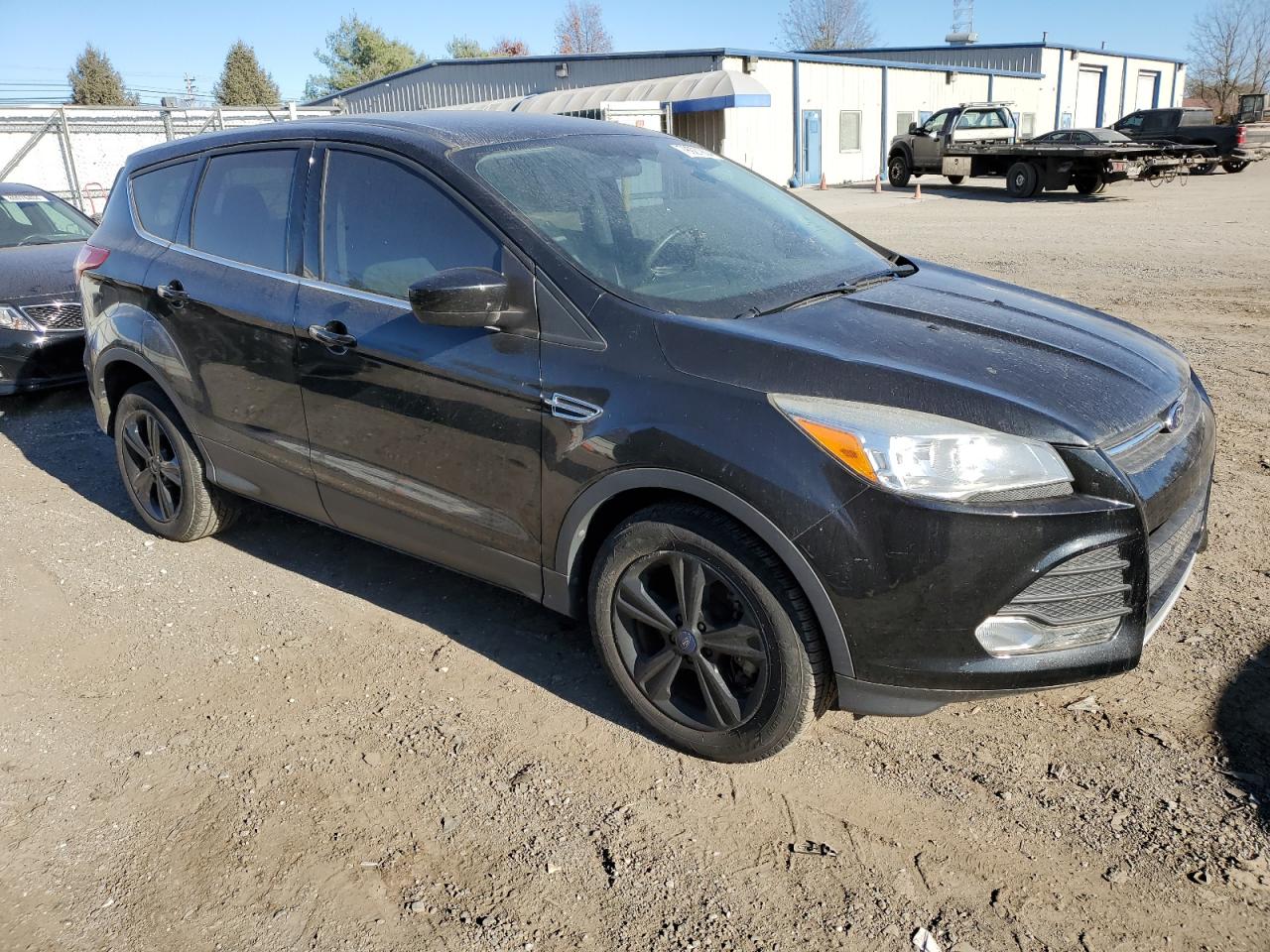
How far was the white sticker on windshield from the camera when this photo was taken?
415 cm

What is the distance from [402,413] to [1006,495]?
1995 millimetres

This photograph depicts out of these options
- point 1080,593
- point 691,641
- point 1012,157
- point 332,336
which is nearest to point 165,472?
point 332,336

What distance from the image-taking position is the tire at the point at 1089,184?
69.5 ft

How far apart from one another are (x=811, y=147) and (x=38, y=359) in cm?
2861

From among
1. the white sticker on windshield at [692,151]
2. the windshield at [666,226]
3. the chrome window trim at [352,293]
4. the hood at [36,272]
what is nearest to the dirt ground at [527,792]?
the chrome window trim at [352,293]

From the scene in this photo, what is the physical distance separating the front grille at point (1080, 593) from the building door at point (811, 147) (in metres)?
31.4

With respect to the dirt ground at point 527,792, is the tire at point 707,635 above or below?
above

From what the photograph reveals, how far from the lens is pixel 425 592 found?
434cm

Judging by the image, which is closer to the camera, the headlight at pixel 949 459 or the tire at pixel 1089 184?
the headlight at pixel 949 459

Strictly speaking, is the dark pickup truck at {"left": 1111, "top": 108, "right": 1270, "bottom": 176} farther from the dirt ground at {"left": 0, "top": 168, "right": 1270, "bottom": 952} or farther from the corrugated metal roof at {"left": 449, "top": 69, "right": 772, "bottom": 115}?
the dirt ground at {"left": 0, "top": 168, "right": 1270, "bottom": 952}

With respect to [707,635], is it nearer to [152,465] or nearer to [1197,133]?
[152,465]

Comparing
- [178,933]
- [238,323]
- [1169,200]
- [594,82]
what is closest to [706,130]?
[594,82]

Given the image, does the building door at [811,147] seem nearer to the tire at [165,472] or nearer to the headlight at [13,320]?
the headlight at [13,320]

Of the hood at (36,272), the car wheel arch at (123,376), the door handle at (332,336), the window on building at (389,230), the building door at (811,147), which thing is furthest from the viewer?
the building door at (811,147)
